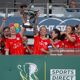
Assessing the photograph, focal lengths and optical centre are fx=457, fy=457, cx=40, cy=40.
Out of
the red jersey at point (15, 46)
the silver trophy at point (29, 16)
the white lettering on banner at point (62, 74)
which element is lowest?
the white lettering on banner at point (62, 74)

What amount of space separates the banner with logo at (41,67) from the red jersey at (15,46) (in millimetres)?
562

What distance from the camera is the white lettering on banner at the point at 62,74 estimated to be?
36.1 feet

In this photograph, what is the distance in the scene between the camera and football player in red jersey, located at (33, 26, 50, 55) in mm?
11648

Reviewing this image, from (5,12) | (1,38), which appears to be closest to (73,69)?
(1,38)

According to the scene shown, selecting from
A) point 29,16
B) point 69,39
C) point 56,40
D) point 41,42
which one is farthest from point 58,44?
point 29,16

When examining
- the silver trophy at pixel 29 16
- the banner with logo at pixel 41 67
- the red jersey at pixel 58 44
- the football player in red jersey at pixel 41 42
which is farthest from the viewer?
the silver trophy at pixel 29 16

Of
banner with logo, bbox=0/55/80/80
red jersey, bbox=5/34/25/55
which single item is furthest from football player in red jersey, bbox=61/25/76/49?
red jersey, bbox=5/34/25/55

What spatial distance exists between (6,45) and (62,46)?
4.71ft

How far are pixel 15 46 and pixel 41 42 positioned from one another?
0.68 meters

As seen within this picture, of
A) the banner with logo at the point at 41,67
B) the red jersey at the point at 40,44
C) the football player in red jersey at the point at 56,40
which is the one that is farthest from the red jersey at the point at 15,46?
the football player in red jersey at the point at 56,40

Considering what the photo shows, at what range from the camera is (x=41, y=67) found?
11.0 m

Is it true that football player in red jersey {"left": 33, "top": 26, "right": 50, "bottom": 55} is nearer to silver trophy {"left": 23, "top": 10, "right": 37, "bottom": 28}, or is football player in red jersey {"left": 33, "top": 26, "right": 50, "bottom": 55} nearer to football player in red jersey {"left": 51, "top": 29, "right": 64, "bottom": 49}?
football player in red jersey {"left": 51, "top": 29, "right": 64, "bottom": 49}

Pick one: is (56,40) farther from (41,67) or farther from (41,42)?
(41,67)

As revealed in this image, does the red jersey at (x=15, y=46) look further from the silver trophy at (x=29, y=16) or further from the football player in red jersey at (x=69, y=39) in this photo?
the silver trophy at (x=29, y=16)
